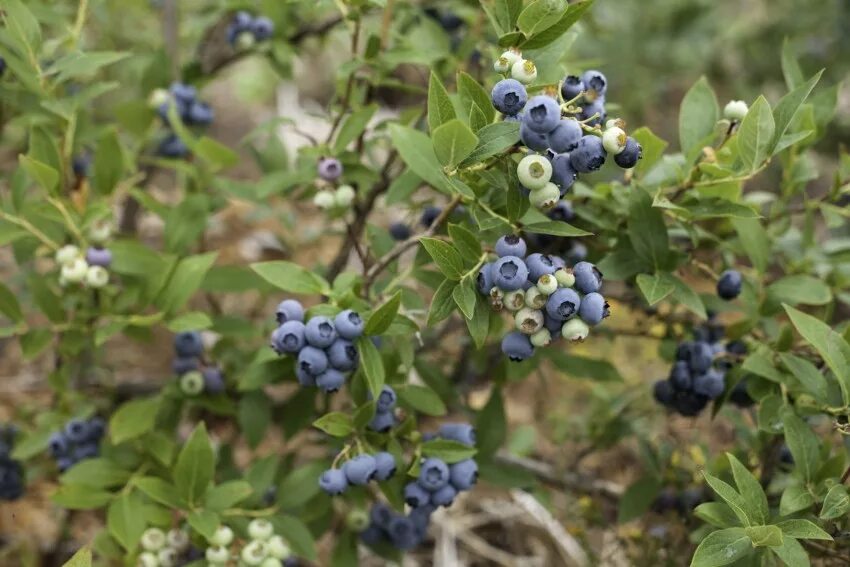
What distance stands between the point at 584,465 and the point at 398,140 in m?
2.01

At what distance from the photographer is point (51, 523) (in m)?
2.89

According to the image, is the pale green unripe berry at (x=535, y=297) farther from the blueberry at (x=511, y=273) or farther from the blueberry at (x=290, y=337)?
the blueberry at (x=290, y=337)

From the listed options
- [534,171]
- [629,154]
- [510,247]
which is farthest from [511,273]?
[629,154]

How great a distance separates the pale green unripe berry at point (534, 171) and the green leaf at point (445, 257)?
0.61 ft

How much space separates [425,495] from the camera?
1700 mm

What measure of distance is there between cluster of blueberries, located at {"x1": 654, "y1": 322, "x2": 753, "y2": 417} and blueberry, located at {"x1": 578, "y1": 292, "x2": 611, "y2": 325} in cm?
51

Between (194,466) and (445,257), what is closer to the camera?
(445,257)

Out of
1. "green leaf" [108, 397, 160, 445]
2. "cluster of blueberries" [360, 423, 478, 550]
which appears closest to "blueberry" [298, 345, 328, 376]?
"cluster of blueberries" [360, 423, 478, 550]

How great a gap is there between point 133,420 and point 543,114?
132cm

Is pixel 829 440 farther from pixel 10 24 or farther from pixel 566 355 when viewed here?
pixel 10 24

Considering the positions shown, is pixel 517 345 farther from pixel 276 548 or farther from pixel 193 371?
pixel 193 371

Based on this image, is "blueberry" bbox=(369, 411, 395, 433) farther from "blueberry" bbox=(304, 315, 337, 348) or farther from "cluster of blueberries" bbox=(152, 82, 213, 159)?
"cluster of blueberries" bbox=(152, 82, 213, 159)

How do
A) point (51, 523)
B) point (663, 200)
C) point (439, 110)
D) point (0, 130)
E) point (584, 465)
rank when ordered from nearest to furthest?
point (439, 110), point (663, 200), point (0, 130), point (51, 523), point (584, 465)

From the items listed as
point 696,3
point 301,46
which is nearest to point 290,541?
point 301,46
